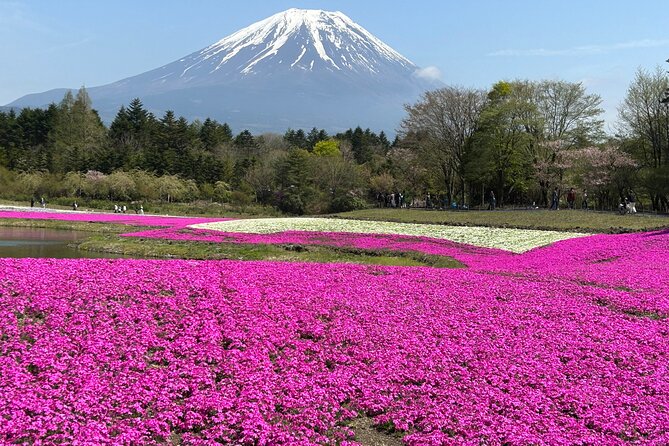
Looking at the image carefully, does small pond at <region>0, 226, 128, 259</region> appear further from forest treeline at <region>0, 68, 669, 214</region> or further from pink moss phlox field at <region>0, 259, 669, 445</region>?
forest treeline at <region>0, 68, 669, 214</region>

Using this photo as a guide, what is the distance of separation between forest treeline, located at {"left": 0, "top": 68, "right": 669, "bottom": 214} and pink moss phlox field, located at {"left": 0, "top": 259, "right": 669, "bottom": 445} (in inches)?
1780

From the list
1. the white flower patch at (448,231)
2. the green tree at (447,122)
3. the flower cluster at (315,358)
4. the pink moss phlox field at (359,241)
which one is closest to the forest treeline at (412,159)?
the green tree at (447,122)

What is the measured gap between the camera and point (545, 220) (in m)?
41.8

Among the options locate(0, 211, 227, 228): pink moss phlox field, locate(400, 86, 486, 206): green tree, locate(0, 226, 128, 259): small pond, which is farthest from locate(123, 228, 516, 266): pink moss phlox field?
locate(400, 86, 486, 206): green tree

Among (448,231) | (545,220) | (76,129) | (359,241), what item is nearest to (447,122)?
(545,220)

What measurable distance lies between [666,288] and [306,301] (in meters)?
11.3

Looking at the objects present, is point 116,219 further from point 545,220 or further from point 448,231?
point 545,220

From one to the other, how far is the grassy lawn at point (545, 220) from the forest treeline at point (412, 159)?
38.3 ft

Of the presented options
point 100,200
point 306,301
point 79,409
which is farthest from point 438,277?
point 100,200

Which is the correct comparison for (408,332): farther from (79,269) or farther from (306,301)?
(79,269)

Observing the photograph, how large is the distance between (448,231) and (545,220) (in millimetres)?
9067

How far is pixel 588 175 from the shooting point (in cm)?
6000

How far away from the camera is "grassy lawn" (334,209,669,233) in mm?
36303

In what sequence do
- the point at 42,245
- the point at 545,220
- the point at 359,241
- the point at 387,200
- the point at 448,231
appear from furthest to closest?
1. the point at 387,200
2. the point at 545,220
3. the point at 448,231
4. the point at 359,241
5. the point at 42,245
